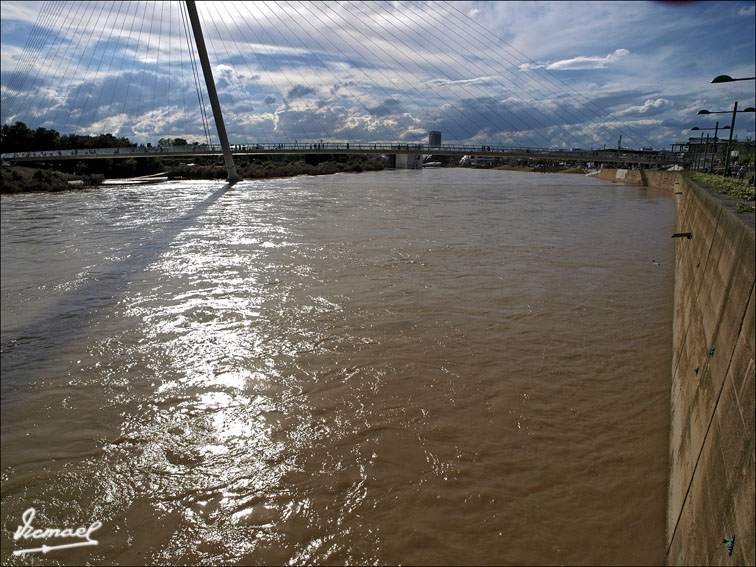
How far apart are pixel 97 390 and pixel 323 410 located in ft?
7.73

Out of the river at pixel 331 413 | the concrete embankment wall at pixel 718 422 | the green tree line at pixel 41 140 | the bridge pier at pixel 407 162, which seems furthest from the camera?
the bridge pier at pixel 407 162

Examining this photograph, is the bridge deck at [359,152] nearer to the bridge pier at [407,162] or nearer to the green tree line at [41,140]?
the green tree line at [41,140]

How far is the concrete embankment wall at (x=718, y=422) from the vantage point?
1.92 metres

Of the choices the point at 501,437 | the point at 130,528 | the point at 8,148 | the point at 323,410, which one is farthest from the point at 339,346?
the point at 8,148

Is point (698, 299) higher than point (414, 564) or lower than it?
higher

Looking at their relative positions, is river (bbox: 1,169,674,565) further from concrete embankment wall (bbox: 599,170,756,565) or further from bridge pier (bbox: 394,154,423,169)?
bridge pier (bbox: 394,154,423,169)

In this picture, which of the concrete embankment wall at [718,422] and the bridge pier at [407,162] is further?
the bridge pier at [407,162]

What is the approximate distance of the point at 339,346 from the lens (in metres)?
5.94

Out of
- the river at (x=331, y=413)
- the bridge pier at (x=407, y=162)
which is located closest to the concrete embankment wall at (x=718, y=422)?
the river at (x=331, y=413)

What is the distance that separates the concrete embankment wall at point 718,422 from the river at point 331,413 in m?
0.46

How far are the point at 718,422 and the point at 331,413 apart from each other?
3.09m

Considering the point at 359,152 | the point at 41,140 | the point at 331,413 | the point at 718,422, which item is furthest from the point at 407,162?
the point at 718,422

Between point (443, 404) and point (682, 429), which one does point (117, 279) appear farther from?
point (682, 429)

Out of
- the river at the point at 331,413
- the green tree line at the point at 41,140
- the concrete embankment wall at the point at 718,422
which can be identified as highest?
the green tree line at the point at 41,140
